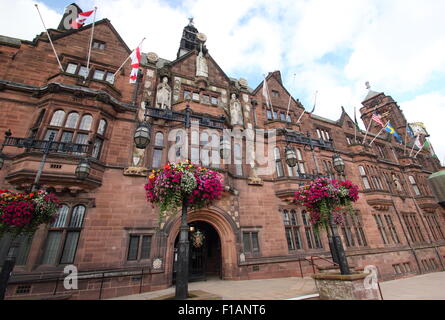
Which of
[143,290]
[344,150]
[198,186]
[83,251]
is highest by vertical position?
[344,150]

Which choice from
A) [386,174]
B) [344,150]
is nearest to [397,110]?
[386,174]

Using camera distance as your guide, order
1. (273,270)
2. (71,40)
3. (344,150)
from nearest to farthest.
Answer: (273,270)
(71,40)
(344,150)

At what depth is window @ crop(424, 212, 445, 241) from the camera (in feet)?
70.4

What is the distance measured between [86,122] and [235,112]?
9497 millimetres

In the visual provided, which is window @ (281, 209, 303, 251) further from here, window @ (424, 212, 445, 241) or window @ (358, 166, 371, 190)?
window @ (424, 212, 445, 241)

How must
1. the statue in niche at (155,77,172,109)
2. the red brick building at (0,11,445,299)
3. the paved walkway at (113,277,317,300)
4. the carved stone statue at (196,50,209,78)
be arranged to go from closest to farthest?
1. the paved walkway at (113,277,317,300)
2. the red brick building at (0,11,445,299)
3. the statue in niche at (155,77,172,109)
4. the carved stone statue at (196,50,209,78)

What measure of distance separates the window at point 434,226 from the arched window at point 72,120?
33471 millimetres

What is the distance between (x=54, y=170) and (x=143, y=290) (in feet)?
21.7

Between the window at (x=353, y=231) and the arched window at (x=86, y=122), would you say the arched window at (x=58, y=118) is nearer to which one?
the arched window at (x=86, y=122)

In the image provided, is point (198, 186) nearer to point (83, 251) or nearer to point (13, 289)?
point (83, 251)

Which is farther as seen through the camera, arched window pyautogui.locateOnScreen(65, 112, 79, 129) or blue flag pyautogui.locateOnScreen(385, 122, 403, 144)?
blue flag pyautogui.locateOnScreen(385, 122, 403, 144)

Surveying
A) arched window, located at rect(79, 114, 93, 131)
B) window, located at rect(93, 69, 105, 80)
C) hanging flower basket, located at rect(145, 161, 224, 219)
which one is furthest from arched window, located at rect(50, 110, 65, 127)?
hanging flower basket, located at rect(145, 161, 224, 219)

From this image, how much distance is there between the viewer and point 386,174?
22016 mm

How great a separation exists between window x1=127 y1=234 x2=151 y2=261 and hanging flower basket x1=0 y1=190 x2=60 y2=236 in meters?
3.95
